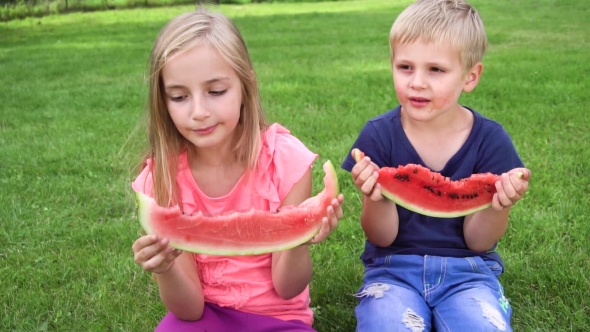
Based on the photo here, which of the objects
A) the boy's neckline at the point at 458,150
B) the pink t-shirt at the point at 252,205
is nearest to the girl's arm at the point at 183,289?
the pink t-shirt at the point at 252,205

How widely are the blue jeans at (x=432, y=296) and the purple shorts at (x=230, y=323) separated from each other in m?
0.30

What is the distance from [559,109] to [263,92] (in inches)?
126

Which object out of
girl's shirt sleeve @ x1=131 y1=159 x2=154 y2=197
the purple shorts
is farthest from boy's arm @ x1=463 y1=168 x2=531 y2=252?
girl's shirt sleeve @ x1=131 y1=159 x2=154 y2=197

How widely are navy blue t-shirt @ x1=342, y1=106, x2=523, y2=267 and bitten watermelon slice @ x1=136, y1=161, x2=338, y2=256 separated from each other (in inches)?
17.0

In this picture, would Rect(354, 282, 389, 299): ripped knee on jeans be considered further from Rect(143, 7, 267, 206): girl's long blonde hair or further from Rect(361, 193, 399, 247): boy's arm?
Rect(143, 7, 267, 206): girl's long blonde hair

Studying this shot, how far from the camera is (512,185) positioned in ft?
7.65

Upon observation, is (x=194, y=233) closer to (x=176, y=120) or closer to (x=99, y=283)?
(x=176, y=120)

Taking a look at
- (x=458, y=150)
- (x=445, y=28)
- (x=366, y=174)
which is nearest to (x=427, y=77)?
(x=445, y=28)

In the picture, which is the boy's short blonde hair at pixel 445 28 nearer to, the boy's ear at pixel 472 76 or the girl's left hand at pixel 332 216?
the boy's ear at pixel 472 76

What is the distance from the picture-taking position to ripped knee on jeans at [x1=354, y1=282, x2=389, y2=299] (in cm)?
260

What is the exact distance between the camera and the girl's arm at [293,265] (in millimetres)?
2482

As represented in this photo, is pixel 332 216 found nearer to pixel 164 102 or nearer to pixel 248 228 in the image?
pixel 248 228

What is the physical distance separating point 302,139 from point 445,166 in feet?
9.48

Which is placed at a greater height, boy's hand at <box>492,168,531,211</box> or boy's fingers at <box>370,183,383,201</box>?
boy's hand at <box>492,168,531,211</box>
